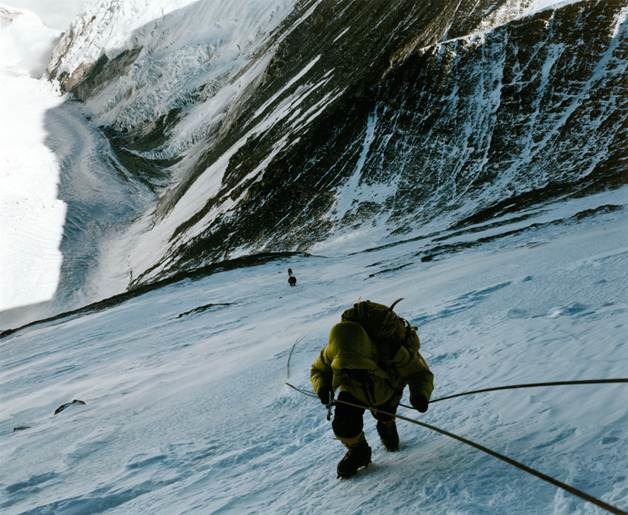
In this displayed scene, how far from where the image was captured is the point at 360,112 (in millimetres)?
67812

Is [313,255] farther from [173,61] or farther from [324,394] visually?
[173,61]

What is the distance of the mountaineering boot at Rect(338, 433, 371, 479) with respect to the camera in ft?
15.9

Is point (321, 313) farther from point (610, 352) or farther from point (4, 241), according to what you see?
point (4, 241)

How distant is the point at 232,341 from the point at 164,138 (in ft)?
420

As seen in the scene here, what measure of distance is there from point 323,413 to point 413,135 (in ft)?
188

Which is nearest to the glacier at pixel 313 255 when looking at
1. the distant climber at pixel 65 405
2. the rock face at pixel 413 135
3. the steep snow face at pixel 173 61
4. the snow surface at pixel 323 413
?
the snow surface at pixel 323 413

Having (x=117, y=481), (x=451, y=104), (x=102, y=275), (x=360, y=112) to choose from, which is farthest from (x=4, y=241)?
(x=117, y=481)

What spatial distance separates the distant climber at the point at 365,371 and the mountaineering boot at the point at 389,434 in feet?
0.80

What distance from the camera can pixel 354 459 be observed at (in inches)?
192

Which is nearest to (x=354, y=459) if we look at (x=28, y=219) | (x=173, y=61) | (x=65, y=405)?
(x=65, y=405)

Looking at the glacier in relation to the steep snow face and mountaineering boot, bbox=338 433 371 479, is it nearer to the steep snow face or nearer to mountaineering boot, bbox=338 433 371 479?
mountaineering boot, bbox=338 433 371 479

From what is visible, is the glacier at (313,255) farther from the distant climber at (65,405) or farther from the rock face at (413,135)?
the distant climber at (65,405)

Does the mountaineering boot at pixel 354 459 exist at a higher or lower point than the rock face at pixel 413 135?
lower

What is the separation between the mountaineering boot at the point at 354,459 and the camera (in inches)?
191
